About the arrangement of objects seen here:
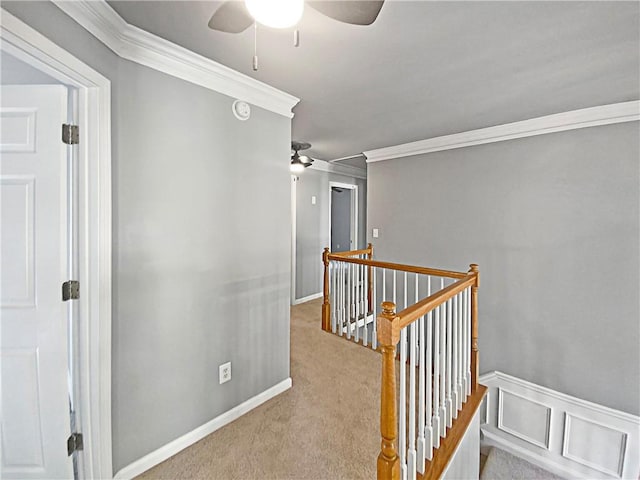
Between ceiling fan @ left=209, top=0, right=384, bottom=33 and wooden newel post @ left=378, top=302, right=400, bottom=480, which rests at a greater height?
ceiling fan @ left=209, top=0, right=384, bottom=33

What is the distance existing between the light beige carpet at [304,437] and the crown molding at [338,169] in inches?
131

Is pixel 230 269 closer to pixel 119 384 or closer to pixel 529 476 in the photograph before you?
pixel 119 384

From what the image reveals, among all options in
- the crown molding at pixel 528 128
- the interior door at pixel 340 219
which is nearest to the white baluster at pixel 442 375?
the crown molding at pixel 528 128

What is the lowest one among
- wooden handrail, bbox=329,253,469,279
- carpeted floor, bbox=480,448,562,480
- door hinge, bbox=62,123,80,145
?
carpeted floor, bbox=480,448,562,480

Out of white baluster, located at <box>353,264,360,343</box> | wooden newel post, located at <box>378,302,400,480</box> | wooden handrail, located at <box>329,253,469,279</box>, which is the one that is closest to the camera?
wooden newel post, located at <box>378,302,400,480</box>

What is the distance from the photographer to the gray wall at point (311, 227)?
4758mm

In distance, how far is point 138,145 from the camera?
1.51 m

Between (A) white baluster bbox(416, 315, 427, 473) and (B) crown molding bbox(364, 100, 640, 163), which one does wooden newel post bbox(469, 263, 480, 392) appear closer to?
(A) white baluster bbox(416, 315, 427, 473)

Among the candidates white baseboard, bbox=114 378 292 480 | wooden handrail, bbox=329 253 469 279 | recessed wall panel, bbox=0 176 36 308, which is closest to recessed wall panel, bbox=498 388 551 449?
wooden handrail, bbox=329 253 469 279

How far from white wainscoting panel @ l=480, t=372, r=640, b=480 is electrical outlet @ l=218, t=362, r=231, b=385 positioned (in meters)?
2.86

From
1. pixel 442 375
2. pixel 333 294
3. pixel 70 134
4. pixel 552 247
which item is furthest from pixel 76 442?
pixel 552 247

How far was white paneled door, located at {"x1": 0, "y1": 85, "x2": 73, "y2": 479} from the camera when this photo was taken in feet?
4.20

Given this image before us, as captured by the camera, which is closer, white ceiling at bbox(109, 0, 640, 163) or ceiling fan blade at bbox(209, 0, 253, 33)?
ceiling fan blade at bbox(209, 0, 253, 33)

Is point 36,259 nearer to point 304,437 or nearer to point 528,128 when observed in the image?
point 304,437
